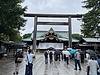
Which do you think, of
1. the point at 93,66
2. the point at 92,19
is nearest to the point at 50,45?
the point at 92,19

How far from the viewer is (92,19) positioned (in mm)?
25328

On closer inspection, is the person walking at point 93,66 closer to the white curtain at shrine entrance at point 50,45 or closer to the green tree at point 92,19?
the green tree at point 92,19

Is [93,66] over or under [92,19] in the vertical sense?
under

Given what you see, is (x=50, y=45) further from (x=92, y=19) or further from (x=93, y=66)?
(x=93, y=66)

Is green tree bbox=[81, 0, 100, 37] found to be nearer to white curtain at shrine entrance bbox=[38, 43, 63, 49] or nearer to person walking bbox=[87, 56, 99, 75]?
person walking bbox=[87, 56, 99, 75]

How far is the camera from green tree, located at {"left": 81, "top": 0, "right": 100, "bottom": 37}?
25.2 m

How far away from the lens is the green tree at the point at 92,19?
25.2m

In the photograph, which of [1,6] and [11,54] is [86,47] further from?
[1,6]

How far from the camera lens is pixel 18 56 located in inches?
468

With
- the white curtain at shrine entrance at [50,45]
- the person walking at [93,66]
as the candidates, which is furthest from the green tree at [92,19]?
the white curtain at shrine entrance at [50,45]

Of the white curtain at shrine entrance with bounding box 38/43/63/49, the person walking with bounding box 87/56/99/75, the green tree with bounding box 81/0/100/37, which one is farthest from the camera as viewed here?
the white curtain at shrine entrance with bounding box 38/43/63/49

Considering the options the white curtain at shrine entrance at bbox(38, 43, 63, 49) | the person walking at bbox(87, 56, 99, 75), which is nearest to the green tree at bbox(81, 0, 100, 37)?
the person walking at bbox(87, 56, 99, 75)

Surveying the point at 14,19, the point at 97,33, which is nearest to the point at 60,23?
the point at 97,33

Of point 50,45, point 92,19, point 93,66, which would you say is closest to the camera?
point 93,66
